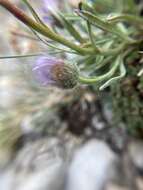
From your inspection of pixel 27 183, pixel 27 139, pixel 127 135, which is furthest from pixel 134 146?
pixel 27 183

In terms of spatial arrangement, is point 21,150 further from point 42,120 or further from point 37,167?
point 42,120

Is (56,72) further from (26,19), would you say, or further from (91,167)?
(91,167)

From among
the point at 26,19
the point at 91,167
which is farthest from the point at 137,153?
the point at 26,19

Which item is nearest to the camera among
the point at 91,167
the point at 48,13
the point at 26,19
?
the point at 26,19

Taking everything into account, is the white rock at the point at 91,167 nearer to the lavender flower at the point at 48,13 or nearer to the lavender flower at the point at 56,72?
the lavender flower at the point at 48,13

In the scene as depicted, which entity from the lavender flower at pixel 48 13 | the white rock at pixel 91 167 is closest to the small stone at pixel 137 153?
the white rock at pixel 91 167

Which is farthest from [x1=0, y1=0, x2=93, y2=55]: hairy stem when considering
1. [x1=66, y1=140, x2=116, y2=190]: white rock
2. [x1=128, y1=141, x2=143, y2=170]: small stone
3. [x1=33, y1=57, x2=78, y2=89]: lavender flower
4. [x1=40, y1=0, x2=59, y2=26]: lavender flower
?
[x1=66, y1=140, x2=116, y2=190]: white rock

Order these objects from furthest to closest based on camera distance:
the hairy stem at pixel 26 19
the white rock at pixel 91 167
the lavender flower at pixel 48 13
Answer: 1. the white rock at pixel 91 167
2. the lavender flower at pixel 48 13
3. the hairy stem at pixel 26 19
